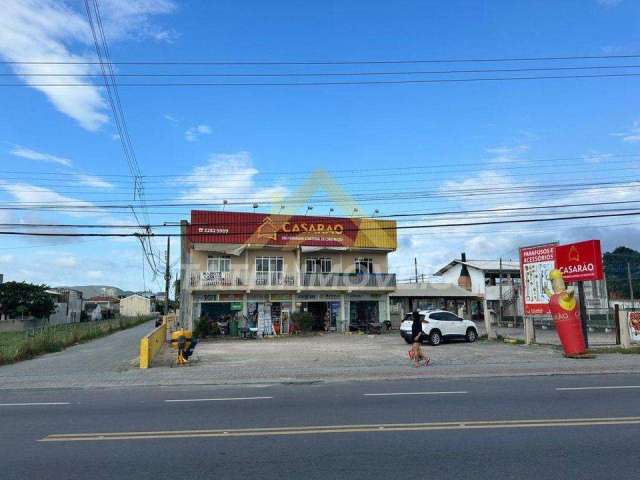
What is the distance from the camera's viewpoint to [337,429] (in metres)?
7.24

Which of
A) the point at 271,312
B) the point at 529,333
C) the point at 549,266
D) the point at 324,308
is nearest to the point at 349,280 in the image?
the point at 324,308

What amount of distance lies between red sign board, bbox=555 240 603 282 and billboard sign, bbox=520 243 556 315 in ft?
2.06

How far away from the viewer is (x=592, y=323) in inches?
1302

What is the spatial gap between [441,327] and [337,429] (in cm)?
1894

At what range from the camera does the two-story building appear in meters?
35.8

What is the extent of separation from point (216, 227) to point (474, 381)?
26.1 m

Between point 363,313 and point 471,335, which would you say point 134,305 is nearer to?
point 363,313

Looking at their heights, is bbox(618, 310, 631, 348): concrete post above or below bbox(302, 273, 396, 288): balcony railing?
below

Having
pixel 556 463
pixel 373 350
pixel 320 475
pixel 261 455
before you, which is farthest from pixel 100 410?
pixel 373 350

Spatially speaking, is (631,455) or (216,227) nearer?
(631,455)

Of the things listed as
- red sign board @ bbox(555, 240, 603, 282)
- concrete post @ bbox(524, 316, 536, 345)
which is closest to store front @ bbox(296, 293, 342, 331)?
concrete post @ bbox(524, 316, 536, 345)

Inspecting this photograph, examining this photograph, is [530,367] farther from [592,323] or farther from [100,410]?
[592,323]

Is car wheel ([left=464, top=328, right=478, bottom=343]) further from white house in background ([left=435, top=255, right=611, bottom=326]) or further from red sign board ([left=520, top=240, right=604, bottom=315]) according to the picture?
white house in background ([left=435, top=255, right=611, bottom=326])

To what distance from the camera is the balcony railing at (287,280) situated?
3516cm
